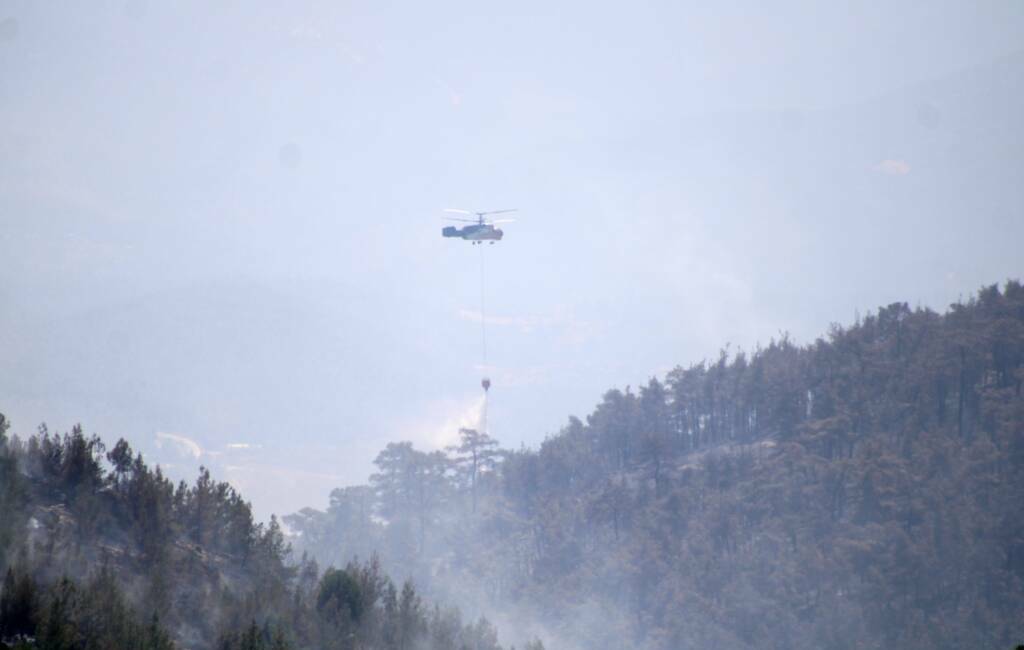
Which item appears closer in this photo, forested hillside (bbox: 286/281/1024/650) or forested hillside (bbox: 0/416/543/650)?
forested hillside (bbox: 0/416/543/650)

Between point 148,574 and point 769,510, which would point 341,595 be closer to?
point 148,574

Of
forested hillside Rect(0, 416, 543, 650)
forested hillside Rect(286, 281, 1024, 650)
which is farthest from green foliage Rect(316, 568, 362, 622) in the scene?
forested hillside Rect(286, 281, 1024, 650)

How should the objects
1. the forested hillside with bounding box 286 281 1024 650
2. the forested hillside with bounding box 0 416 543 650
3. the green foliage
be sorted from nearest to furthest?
1. the forested hillside with bounding box 0 416 543 650
2. the green foliage
3. the forested hillside with bounding box 286 281 1024 650

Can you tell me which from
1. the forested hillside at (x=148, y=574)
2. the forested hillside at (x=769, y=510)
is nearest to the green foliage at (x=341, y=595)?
the forested hillside at (x=148, y=574)

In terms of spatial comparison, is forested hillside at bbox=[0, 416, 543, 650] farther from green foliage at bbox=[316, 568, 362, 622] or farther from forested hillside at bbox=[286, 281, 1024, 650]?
forested hillside at bbox=[286, 281, 1024, 650]

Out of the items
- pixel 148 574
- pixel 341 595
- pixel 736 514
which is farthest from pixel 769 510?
pixel 148 574

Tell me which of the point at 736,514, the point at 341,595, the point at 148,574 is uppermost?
the point at 736,514

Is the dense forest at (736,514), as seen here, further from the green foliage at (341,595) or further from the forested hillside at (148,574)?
the green foliage at (341,595)
